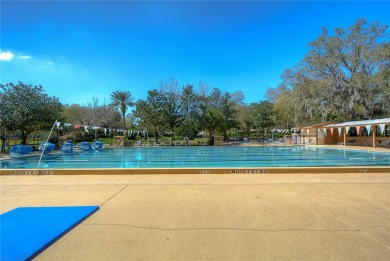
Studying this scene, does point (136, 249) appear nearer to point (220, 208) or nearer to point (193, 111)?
point (220, 208)

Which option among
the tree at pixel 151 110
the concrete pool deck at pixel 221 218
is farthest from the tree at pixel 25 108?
the concrete pool deck at pixel 221 218

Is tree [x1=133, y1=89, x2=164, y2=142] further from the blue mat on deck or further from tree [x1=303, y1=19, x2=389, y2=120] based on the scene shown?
the blue mat on deck

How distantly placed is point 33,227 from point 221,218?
265 cm

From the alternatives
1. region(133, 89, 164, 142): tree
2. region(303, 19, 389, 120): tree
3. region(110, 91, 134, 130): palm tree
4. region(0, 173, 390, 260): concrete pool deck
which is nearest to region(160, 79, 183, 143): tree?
region(133, 89, 164, 142): tree

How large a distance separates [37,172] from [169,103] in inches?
701

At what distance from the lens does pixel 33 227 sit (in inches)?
136

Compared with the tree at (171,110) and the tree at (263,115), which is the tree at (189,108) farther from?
the tree at (263,115)

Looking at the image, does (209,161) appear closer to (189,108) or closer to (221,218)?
(221,218)

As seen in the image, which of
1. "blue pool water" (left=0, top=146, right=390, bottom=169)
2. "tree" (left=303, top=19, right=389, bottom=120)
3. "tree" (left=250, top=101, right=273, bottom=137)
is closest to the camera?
"blue pool water" (left=0, top=146, right=390, bottom=169)

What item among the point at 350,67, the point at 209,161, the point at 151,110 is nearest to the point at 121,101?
the point at 151,110

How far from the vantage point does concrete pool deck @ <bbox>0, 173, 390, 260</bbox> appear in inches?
108

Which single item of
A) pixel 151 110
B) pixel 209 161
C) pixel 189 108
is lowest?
pixel 209 161

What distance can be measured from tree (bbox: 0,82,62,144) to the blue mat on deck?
16.7m

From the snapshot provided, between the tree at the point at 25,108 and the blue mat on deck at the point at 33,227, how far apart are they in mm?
16736
